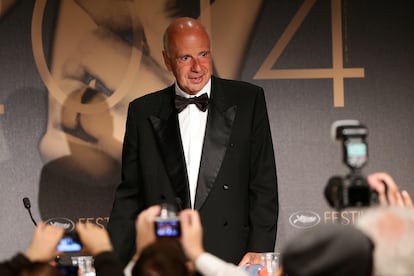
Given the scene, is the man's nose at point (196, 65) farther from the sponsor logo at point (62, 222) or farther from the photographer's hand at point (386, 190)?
the sponsor logo at point (62, 222)

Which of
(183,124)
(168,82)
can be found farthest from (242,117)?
(168,82)

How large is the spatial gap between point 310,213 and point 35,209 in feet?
5.51

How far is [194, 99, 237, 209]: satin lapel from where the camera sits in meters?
4.19

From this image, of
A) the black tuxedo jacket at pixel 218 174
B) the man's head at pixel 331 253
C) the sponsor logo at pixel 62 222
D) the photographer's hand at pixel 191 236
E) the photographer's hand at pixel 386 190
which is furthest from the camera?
the sponsor logo at pixel 62 222

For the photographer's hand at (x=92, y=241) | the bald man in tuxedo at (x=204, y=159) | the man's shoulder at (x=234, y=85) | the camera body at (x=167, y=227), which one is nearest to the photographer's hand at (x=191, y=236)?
the camera body at (x=167, y=227)

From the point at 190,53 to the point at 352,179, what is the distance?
173 cm

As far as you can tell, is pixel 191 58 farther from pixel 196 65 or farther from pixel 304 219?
pixel 304 219

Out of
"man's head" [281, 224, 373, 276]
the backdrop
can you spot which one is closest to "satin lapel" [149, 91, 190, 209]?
the backdrop

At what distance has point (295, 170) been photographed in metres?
5.66

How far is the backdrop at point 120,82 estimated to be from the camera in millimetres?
5578

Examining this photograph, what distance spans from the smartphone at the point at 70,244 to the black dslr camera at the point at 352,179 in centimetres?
78

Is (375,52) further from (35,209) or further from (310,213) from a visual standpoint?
(35,209)

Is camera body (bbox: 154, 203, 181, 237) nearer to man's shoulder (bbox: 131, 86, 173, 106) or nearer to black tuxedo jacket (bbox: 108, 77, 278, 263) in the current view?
black tuxedo jacket (bbox: 108, 77, 278, 263)

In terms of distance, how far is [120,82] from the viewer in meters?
5.59
